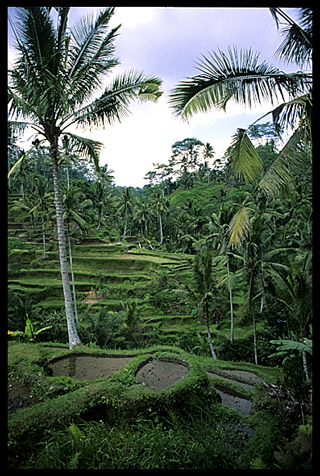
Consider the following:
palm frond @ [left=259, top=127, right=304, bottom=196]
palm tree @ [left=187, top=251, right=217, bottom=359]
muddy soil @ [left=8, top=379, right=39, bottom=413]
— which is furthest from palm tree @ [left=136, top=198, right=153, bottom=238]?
palm frond @ [left=259, top=127, right=304, bottom=196]

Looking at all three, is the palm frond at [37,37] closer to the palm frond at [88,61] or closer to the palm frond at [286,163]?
the palm frond at [88,61]

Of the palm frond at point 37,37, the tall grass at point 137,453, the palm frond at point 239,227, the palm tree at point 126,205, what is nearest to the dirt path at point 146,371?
the tall grass at point 137,453

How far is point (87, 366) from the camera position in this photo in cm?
632

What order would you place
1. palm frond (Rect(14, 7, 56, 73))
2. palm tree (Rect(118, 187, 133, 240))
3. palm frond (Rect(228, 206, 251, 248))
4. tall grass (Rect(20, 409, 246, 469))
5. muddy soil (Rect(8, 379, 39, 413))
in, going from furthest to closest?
palm tree (Rect(118, 187, 133, 240)), palm frond (Rect(14, 7, 56, 73)), muddy soil (Rect(8, 379, 39, 413)), palm frond (Rect(228, 206, 251, 248)), tall grass (Rect(20, 409, 246, 469))

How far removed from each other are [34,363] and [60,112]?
17.5 feet

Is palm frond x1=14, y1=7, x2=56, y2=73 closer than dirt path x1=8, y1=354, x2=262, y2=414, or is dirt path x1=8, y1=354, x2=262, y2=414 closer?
palm frond x1=14, y1=7, x2=56, y2=73

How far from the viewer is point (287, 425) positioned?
9.38ft

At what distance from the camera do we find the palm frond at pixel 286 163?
10.3ft

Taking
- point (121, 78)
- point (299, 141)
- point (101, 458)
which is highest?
point (121, 78)

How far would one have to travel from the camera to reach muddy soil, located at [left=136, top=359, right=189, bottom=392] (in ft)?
17.0

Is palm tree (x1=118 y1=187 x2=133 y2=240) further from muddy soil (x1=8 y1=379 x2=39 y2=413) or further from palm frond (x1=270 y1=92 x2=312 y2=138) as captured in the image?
palm frond (x1=270 y1=92 x2=312 y2=138)

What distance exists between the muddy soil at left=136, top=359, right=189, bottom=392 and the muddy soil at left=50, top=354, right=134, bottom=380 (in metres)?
0.80
